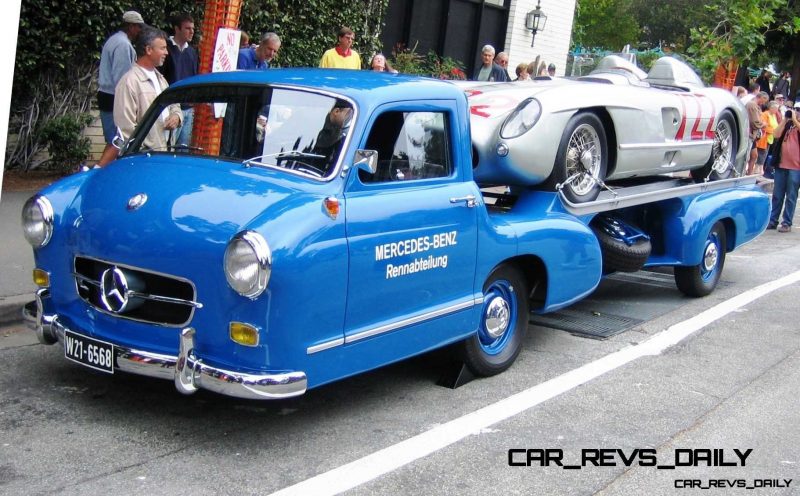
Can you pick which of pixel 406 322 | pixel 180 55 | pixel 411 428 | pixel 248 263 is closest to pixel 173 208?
pixel 248 263

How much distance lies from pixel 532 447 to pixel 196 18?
8.84 meters

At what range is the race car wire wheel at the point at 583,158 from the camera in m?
7.11

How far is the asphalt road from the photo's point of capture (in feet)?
14.4

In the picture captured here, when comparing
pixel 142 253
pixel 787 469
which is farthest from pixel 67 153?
pixel 787 469

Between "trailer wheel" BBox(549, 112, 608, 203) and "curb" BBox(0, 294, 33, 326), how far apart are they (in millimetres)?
3929

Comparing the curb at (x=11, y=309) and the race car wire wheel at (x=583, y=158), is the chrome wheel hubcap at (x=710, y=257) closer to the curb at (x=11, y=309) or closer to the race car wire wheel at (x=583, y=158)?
the race car wire wheel at (x=583, y=158)

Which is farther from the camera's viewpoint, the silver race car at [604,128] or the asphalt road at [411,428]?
the silver race car at [604,128]

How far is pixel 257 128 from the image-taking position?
5309 mm

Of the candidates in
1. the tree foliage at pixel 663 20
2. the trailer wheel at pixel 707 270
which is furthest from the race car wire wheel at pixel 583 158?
the tree foliage at pixel 663 20

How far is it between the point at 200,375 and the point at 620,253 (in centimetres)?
406

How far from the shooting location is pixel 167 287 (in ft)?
15.5

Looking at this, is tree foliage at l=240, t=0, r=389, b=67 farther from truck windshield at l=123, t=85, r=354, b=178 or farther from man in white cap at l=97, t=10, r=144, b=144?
truck windshield at l=123, t=85, r=354, b=178

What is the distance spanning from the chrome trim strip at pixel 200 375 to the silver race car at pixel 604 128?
274 cm

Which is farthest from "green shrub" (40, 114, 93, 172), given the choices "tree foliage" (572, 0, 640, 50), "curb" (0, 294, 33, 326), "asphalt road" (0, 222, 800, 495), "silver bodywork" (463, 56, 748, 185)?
"tree foliage" (572, 0, 640, 50)
